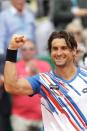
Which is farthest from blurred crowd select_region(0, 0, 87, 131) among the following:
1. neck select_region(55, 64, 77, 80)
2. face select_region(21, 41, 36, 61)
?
neck select_region(55, 64, 77, 80)

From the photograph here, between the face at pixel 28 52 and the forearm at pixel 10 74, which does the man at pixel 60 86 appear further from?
the face at pixel 28 52

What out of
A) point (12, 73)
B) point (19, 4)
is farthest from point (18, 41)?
point (19, 4)

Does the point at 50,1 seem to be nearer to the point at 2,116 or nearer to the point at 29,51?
the point at 29,51

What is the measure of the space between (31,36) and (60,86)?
14.6ft

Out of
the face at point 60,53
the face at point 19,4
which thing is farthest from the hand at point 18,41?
the face at point 19,4

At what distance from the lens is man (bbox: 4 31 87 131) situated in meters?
6.31

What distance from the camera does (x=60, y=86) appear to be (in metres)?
6.44

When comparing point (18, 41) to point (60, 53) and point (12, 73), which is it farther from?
point (60, 53)

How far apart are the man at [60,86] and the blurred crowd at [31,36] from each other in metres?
1.15

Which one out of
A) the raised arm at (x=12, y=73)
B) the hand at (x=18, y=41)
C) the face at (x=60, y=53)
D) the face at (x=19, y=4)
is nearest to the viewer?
the hand at (x=18, y=41)

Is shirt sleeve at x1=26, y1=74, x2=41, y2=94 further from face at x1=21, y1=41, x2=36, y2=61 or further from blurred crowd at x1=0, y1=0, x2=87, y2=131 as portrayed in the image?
face at x1=21, y1=41, x2=36, y2=61

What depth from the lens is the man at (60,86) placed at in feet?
20.7

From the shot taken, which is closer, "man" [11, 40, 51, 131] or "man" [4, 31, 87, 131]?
"man" [4, 31, 87, 131]

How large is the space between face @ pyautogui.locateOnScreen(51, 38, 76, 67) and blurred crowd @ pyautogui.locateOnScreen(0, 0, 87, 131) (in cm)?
114
